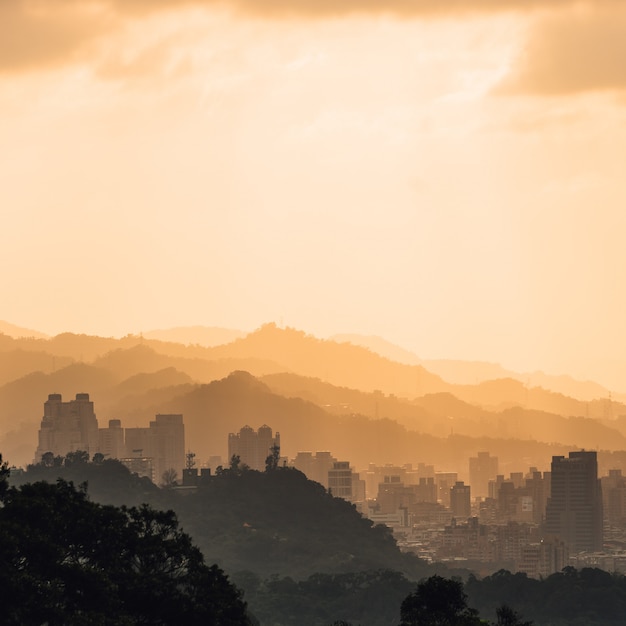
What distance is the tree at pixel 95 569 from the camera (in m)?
44.0

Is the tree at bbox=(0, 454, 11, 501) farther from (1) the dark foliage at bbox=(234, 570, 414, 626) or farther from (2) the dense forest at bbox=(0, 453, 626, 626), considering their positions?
(1) the dark foliage at bbox=(234, 570, 414, 626)

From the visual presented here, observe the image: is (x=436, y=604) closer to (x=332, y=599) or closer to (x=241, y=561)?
(x=332, y=599)

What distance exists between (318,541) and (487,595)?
40.0 meters

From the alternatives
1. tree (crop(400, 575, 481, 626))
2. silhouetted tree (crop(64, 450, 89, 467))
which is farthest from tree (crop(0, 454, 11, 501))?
silhouetted tree (crop(64, 450, 89, 467))

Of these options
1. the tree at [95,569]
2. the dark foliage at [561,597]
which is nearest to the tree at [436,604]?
the tree at [95,569]

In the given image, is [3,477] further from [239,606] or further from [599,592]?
[599,592]

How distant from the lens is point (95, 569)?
4572cm

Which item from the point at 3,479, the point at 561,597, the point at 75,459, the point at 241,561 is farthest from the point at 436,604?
the point at 75,459

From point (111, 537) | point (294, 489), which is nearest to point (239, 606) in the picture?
point (111, 537)

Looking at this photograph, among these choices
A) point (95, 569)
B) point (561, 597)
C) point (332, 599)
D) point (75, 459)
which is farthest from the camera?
point (75, 459)

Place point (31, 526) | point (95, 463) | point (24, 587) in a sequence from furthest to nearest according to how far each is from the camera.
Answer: point (95, 463)
point (31, 526)
point (24, 587)

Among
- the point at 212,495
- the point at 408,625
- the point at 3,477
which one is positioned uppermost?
the point at 212,495

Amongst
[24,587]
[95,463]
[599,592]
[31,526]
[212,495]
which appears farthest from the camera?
[212,495]

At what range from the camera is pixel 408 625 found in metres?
50.5
